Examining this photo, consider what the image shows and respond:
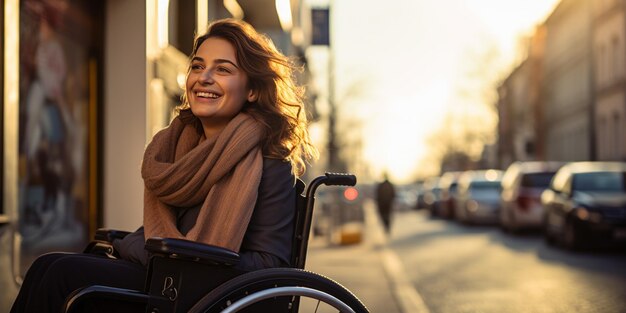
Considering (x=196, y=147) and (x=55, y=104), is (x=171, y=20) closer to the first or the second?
(x=55, y=104)

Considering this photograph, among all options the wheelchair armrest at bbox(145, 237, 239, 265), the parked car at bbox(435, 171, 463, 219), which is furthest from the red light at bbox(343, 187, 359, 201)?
the wheelchair armrest at bbox(145, 237, 239, 265)

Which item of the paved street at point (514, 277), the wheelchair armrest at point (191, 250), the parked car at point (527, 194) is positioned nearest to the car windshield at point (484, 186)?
the parked car at point (527, 194)

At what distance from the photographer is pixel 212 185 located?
13.3 feet

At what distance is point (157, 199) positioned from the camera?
4113mm

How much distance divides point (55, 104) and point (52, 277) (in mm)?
5634

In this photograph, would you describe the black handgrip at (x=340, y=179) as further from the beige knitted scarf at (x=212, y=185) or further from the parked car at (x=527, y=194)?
the parked car at (x=527, y=194)

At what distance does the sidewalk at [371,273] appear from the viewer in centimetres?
1002

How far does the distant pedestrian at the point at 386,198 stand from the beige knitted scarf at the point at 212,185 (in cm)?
2399

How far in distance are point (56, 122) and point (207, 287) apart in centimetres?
580

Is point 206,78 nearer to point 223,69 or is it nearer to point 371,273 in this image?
point 223,69

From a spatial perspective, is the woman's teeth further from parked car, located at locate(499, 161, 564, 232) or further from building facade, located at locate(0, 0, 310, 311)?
parked car, located at locate(499, 161, 564, 232)

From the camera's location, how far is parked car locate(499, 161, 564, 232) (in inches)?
931

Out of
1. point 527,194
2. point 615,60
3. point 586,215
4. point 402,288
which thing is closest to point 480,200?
point 527,194

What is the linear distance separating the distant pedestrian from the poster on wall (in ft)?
58.4
